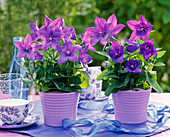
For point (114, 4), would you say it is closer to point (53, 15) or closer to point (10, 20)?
point (53, 15)

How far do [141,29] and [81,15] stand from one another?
2.43m

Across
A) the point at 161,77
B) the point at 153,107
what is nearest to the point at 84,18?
the point at 161,77

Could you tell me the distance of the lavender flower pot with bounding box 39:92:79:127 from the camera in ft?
3.76

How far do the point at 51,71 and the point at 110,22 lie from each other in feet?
0.97

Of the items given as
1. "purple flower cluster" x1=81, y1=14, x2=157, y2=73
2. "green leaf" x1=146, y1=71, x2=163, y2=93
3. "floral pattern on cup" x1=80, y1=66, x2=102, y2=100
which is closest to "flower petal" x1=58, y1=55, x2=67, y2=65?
"purple flower cluster" x1=81, y1=14, x2=157, y2=73

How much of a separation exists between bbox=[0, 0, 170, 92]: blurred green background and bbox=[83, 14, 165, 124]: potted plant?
193 cm

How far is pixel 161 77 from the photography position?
3.46 m

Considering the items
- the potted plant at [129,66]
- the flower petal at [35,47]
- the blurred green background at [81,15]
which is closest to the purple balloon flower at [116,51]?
the potted plant at [129,66]

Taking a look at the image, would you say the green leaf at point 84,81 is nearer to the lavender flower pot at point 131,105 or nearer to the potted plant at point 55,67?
the potted plant at point 55,67

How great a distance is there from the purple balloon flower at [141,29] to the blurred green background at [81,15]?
77.1 inches

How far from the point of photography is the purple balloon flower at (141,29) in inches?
44.9

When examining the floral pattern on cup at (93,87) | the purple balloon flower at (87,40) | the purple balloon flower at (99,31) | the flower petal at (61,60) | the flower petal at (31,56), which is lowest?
the floral pattern on cup at (93,87)

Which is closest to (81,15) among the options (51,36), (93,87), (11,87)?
(93,87)

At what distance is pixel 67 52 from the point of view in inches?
43.4
